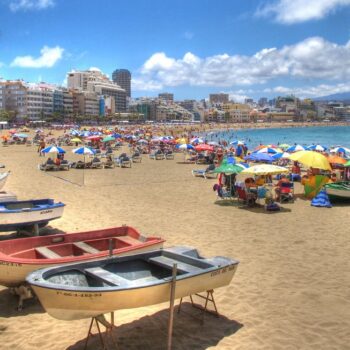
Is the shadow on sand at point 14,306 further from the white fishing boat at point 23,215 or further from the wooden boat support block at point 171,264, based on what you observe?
the white fishing boat at point 23,215

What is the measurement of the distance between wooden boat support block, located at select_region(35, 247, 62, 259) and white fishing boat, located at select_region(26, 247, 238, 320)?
1.01 meters

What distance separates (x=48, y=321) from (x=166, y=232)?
501cm

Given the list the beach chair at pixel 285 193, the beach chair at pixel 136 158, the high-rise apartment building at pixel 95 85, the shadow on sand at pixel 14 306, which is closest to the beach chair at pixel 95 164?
the beach chair at pixel 136 158

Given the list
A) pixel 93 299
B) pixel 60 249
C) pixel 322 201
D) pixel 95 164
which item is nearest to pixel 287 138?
pixel 95 164

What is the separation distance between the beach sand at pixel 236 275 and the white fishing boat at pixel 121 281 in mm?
649

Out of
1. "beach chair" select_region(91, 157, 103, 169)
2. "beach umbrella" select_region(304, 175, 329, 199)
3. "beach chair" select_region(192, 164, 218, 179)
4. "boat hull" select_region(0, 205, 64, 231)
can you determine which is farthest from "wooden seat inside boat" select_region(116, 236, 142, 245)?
"beach chair" select_region(91, 157, 103, 169)

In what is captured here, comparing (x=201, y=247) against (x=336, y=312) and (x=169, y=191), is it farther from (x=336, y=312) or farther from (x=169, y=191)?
(x=169, y=191)

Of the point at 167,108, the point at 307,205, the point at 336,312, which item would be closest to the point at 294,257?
the point at 336,312

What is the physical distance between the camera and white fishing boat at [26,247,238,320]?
482 centimetres

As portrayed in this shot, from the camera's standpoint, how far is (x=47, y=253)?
6.69 meters

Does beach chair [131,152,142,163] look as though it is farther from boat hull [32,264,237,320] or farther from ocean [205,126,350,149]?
ocean [205,126,350,149]

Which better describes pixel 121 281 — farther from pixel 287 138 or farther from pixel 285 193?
pixel 287 138

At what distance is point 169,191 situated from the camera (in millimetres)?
17250

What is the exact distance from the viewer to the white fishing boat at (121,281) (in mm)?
4816
